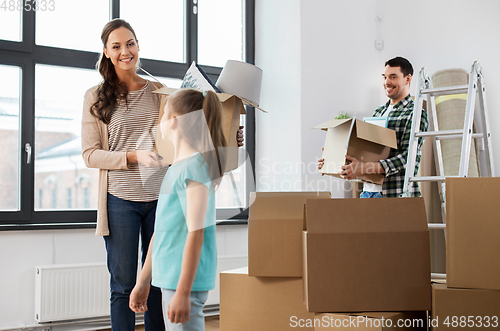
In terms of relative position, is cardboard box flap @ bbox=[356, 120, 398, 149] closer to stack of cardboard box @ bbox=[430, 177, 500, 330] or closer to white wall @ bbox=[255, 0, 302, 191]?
stack of cardboard box @ bbox=[430, 177, 500, 330]

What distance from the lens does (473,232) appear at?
1076mm

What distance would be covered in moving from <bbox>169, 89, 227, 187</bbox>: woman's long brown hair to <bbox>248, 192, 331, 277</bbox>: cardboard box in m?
0.27

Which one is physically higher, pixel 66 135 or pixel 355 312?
pixel 66 135

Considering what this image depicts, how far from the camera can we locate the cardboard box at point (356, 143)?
5.62ft

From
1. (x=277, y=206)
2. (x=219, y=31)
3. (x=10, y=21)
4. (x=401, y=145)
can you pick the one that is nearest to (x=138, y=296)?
(x=277, y=206)

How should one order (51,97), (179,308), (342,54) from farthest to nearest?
(342,54) < (51,97) < (179,308)

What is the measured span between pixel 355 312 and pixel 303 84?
202 cm

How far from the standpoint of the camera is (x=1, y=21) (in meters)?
2.48

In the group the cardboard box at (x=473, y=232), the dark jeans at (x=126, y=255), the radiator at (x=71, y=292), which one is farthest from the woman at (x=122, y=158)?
the radiator at (x=71, y=292)

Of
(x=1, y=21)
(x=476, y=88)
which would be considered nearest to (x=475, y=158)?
(x=476, y=88)

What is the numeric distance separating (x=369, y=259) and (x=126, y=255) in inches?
32.4

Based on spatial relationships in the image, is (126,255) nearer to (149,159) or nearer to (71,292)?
(149,159)

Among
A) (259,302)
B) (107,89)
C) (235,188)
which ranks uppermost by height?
(107,89)

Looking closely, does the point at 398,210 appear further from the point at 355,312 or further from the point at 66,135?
the point at 66,135
